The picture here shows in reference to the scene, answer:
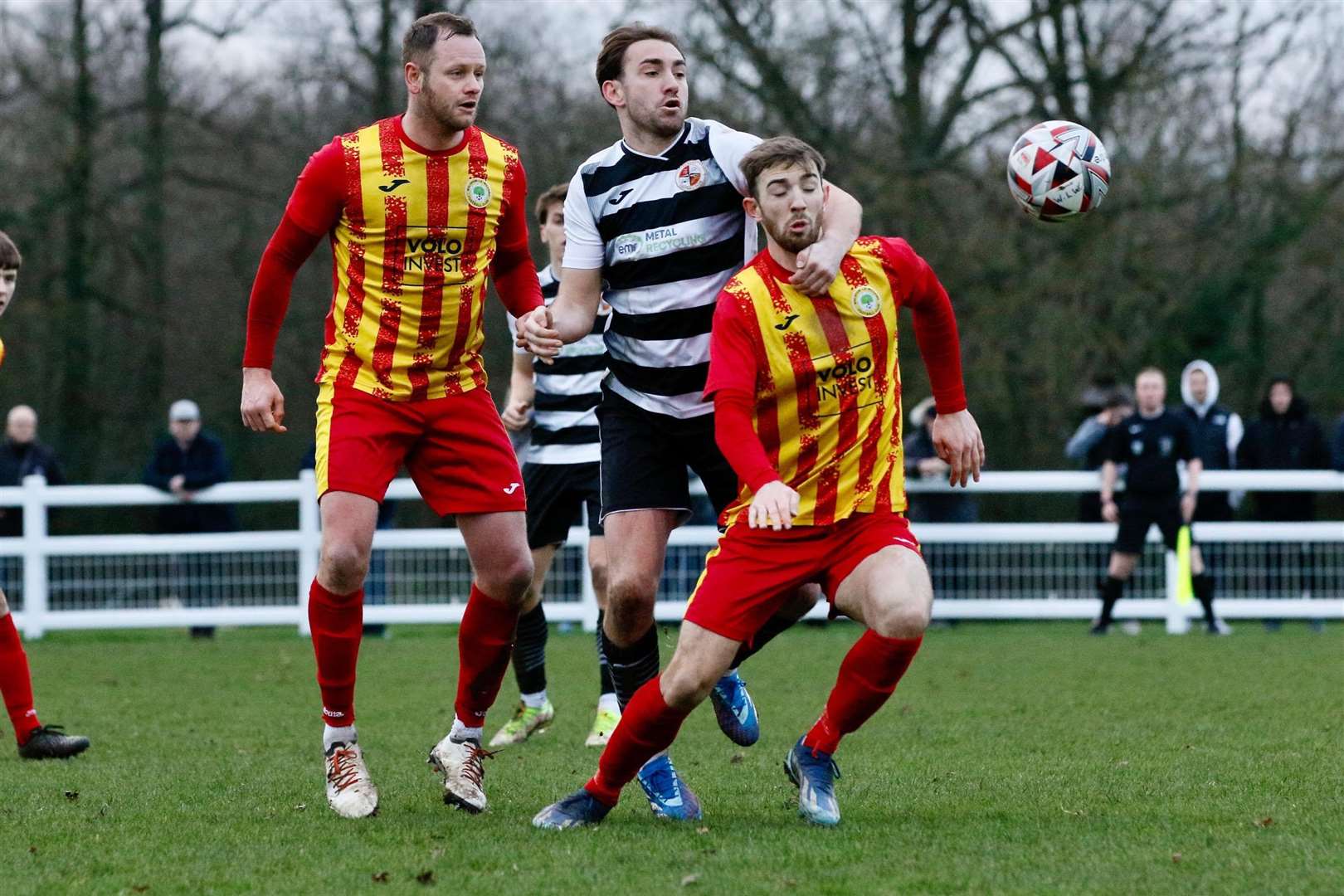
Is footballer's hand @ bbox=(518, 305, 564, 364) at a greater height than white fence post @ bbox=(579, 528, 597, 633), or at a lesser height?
greater

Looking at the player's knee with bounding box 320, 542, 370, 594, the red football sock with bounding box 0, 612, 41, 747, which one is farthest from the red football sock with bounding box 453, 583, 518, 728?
the red football sock with bounding box 0, 612, 41, 747

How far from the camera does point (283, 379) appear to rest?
2267 cm

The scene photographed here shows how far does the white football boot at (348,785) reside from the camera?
17.1 ft

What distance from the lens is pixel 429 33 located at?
5301 millimetres

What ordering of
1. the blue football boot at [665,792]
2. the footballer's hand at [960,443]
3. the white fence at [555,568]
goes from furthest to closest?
the white fence at [555,568] < the blue football boot at [665,792] < the footballer's hand at [960,443]

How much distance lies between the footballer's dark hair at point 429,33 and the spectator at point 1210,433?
10074 millimetres

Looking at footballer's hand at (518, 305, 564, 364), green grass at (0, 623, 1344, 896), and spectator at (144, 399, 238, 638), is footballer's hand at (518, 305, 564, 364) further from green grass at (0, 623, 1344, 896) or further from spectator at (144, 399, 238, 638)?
spectator at (144, 399, 238, 638)

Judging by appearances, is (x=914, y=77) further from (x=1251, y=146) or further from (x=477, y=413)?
Answer: (x=477, y=413)

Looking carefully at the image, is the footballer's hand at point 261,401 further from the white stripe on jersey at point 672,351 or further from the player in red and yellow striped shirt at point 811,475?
the player in red and yellow striped shirt at point 811,475

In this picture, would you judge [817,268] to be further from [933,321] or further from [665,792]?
[665,792]

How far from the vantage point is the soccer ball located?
5930 millimetres

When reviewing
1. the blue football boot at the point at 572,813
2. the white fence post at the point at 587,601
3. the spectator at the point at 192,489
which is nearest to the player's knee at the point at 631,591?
the blue football boot at the point at 572,813

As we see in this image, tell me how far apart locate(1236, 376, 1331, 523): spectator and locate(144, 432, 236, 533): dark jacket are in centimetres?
867

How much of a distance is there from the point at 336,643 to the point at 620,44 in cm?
207
